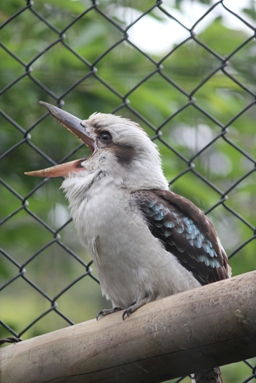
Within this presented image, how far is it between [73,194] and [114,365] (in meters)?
0.72

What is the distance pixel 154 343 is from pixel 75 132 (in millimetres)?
959

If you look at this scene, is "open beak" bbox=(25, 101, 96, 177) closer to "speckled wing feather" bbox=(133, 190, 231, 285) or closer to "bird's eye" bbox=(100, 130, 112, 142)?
"bird's eye" bbox=(100, 130, 112, 142)

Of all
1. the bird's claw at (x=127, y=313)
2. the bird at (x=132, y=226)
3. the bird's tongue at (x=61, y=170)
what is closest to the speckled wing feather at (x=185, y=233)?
the bird at (x=132, y=226)

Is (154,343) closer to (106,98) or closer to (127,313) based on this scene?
(127,313)

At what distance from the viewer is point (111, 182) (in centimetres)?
248

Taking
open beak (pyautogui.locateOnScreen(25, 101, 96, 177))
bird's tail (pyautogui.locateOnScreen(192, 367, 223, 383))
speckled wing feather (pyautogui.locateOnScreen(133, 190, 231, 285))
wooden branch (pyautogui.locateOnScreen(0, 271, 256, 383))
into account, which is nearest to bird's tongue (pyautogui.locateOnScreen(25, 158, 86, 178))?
open beak (pyautogui.locateOnScreen(25, 101, 96, 177))

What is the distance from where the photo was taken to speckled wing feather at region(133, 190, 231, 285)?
2346 mm

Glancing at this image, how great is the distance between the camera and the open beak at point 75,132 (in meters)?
2.51

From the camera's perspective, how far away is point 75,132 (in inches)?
103

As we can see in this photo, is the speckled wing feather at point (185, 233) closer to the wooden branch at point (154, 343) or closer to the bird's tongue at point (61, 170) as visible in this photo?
the bird's tongue at point (61, 170)

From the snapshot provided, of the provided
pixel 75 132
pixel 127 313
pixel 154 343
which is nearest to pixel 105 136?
pixel 75 132

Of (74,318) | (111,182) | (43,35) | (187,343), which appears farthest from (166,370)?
(74,318)

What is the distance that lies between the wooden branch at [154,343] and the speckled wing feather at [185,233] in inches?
14.6

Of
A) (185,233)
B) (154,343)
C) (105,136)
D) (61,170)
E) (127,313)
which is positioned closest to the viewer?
(154,343)
